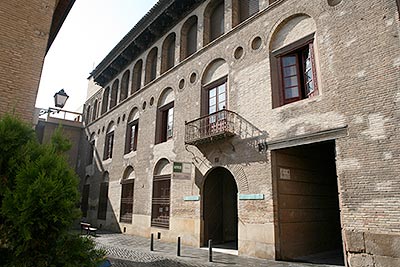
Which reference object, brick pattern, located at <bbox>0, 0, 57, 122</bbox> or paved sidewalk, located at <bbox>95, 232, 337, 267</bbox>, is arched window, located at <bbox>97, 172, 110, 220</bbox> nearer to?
paved sidewalk, located at <bbox>95, 232, 337, 267</bbox>

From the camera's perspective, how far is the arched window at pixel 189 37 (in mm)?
14555

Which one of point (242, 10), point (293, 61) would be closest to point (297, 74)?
point (293, 61)

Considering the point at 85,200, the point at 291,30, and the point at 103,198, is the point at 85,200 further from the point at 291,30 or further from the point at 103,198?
the point at 291,30

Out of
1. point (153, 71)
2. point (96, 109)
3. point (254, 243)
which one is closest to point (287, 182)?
point (254, 243)

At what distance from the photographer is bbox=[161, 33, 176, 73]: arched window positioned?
16016 mm

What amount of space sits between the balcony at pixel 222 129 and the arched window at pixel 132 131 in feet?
20.6

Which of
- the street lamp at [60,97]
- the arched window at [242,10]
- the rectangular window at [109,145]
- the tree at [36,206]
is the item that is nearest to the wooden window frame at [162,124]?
the street lamp at [60,97]

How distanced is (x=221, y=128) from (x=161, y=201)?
5450mm

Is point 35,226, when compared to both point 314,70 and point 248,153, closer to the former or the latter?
point 248,153

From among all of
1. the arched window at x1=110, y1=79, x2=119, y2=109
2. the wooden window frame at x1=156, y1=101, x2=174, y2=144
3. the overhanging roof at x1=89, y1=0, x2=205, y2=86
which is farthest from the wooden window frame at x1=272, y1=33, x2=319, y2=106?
the arched window at x1=110, y1=79, x2=119, y2=109

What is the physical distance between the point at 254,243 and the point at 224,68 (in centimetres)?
680

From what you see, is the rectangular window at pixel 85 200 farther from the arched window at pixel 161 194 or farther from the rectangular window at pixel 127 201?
the arched window at pixel 161 194

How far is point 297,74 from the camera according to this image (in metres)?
9.52

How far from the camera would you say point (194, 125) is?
1211 centimetres
